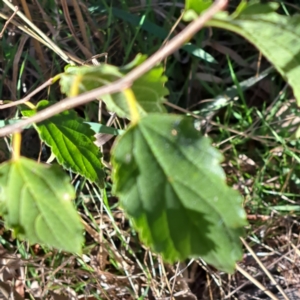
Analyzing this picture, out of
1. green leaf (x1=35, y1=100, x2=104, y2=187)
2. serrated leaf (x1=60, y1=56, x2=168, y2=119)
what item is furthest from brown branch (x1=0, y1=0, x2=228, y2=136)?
green leaf (x1=35, y1=100, x2=104, y2=187)

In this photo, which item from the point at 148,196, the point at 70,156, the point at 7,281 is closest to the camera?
the point at 148,196

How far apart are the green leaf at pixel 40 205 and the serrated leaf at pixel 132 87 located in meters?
0.11

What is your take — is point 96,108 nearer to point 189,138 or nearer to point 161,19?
point 161,19

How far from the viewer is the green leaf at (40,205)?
0.56 metres

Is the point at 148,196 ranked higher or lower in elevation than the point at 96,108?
higher

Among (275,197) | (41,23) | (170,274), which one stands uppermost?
(41,23)

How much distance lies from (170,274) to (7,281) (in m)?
0.43

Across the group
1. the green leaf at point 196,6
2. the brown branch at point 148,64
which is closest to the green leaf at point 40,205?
the brown branch at point 148,64

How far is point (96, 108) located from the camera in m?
1.40

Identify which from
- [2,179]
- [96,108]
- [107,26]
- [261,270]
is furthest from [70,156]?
[261,270]

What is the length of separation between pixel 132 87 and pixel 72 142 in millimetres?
387

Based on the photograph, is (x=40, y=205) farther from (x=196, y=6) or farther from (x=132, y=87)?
(x=196, y=6)

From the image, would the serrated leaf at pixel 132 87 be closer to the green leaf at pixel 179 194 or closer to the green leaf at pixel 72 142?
the green leaf at pixel 179 194

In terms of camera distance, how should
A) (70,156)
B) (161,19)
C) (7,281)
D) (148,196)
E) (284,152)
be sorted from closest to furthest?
(148,196) < (70,156) < (7,281) < (284,152) < (161,19)
